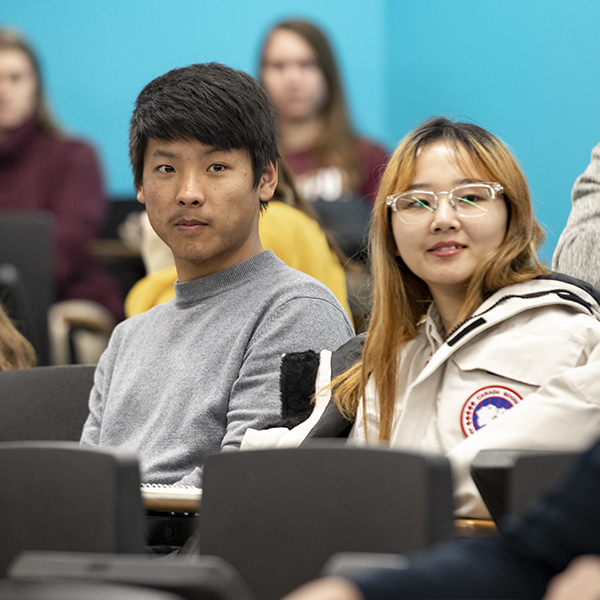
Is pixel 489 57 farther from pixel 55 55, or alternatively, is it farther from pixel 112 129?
pixel 55 55

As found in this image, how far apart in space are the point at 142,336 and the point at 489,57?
287 cm

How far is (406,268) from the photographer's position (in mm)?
1917

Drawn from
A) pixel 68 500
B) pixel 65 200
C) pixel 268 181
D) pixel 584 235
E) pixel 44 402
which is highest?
pixel 268 181

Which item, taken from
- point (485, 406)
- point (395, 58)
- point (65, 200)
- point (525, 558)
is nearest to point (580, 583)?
point (525, 558)

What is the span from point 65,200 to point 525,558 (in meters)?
4.57

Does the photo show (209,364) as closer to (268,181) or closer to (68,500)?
(268,181)

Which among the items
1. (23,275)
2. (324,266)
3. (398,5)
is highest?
(398,5)

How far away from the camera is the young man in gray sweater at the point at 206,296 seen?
73.2 inches

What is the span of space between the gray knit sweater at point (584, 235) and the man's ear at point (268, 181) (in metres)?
0.69

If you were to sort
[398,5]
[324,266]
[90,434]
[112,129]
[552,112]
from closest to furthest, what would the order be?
[90,434] < [324,266] < [552,112] < [398,5] < [112,129]

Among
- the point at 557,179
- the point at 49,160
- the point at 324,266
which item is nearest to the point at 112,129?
the point at 49,160

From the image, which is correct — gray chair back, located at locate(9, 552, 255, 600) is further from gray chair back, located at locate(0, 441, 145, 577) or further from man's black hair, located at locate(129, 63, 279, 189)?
man's black hair, located at locate(129, 63, 279, 189)

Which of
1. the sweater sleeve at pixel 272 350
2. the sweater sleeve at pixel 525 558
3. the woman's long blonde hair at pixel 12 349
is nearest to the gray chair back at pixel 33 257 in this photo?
the woman's long blonde hair at pixel 12 349

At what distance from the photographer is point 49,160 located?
203 inches
